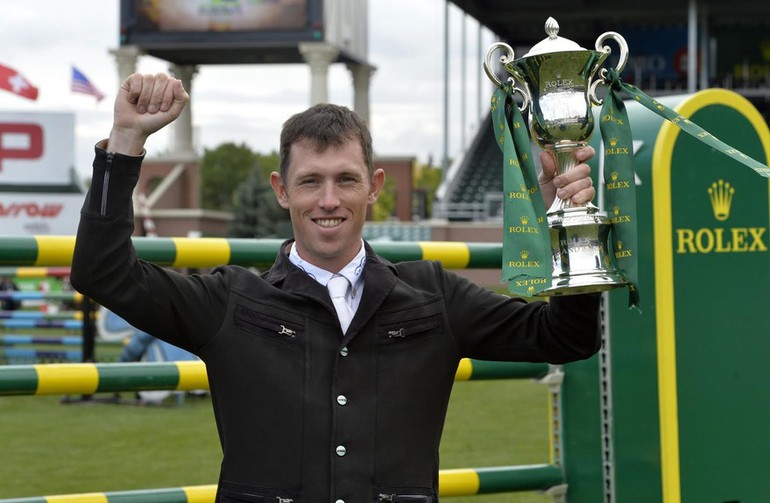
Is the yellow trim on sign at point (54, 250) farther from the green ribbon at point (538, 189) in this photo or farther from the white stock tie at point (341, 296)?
the green ribbon at point (538, 189)

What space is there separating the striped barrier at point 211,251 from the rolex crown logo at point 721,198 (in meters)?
0.72

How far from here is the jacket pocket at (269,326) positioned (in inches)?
100

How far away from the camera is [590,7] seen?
41531mm

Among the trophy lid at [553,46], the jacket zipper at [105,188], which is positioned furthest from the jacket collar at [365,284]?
the trophy lid at [553,46]

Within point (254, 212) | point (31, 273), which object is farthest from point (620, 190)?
point (254, 212)

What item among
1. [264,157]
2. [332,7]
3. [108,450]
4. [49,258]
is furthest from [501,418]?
[264,157]

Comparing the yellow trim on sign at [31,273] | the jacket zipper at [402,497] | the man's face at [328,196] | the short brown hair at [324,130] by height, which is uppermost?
the short brown hair at [324,130]

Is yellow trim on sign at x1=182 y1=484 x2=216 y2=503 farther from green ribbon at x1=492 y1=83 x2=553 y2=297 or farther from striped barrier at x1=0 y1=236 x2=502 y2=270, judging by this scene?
green ribbon at x1=492 y1=83 x2=553 y2=297

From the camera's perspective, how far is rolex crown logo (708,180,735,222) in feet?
12.9

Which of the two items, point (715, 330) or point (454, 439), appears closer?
point (715, 330)

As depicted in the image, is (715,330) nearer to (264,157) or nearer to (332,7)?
(332,7)

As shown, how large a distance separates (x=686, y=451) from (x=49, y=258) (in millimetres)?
2080

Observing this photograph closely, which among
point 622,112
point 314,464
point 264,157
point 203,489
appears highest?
point 264,157

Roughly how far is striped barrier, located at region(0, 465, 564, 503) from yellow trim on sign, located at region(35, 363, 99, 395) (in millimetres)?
300
